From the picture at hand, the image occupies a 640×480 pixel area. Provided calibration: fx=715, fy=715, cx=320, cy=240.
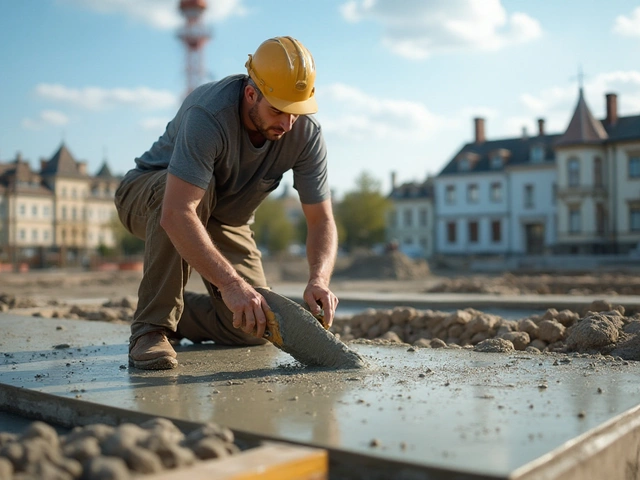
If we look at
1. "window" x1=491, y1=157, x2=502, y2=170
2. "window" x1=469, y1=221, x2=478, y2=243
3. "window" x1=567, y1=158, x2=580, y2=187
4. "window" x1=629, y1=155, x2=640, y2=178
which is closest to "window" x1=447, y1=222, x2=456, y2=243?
"window" x1=469, y1=221, x2=478, y2=243

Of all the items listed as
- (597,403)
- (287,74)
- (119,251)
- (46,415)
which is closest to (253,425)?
(46,415)

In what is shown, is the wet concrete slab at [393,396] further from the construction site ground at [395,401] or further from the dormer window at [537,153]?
the dormer window at [537,153]

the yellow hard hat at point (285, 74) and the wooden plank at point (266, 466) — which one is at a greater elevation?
the yellow hard hat at point (285, 74)

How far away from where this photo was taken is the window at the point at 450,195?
151ft

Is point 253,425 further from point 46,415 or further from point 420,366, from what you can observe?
point 420,366

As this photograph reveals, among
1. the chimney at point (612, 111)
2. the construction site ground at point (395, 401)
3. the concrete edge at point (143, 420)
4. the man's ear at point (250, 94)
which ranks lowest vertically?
the concrete edge at point (143, 420)

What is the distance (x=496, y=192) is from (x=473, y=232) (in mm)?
3091

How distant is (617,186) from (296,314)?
113ft

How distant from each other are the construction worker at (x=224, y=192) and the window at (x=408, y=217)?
163ft

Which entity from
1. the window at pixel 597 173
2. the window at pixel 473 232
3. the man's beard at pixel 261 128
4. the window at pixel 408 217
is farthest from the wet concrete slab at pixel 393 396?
the window at pixel 408 217

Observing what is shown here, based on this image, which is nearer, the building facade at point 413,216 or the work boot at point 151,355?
the work boot at point 151,355

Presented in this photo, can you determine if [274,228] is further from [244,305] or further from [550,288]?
[244,305]

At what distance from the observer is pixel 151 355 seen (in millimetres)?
3049

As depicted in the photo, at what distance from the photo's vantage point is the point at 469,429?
1.89 metres
